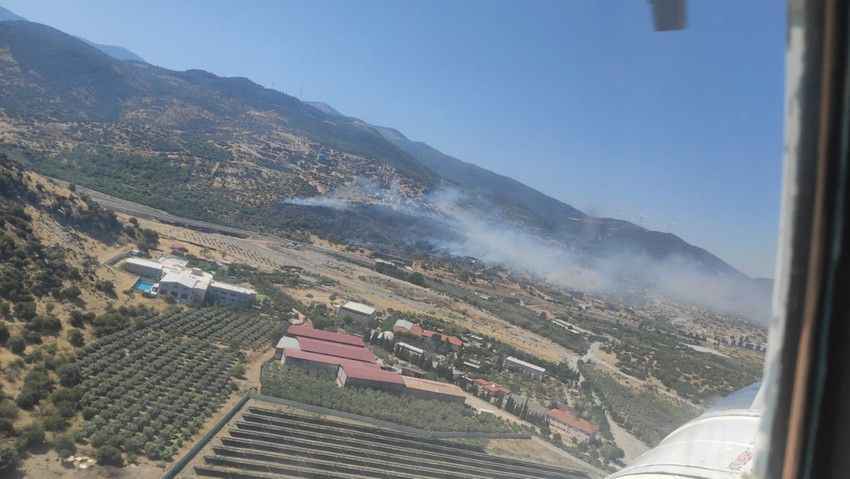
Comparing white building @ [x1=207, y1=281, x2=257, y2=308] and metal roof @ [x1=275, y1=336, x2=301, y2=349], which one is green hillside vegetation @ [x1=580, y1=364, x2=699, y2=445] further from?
white building @ [x1=207, y1=281, x2=257, y2=308]

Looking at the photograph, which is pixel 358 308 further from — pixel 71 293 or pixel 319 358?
pixel 71 293

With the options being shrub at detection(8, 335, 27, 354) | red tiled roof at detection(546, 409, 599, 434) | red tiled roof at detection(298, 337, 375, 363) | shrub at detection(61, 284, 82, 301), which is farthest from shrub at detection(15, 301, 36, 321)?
red tiled roof at detection(546, 409, 599, 434)

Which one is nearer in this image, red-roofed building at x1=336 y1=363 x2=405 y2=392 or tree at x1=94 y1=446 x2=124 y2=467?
tree at x1=94 y1=446 x2=124 y2=467

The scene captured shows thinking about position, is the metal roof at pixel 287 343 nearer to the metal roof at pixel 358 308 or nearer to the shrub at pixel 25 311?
the metal roof at pixel 358 308

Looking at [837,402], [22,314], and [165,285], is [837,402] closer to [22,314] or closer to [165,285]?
[22,314]

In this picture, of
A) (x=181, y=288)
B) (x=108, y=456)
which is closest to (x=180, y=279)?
(x=181, y=288)

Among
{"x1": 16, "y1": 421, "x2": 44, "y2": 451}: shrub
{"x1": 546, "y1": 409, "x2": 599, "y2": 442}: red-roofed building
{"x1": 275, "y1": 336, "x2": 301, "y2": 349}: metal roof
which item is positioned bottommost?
{"x1": 546, "y1": 409, "x2": 599, "y2": 442}: red-roofed building

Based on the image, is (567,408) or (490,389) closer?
(567,408)

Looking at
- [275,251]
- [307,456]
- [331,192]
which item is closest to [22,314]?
[307,456]
